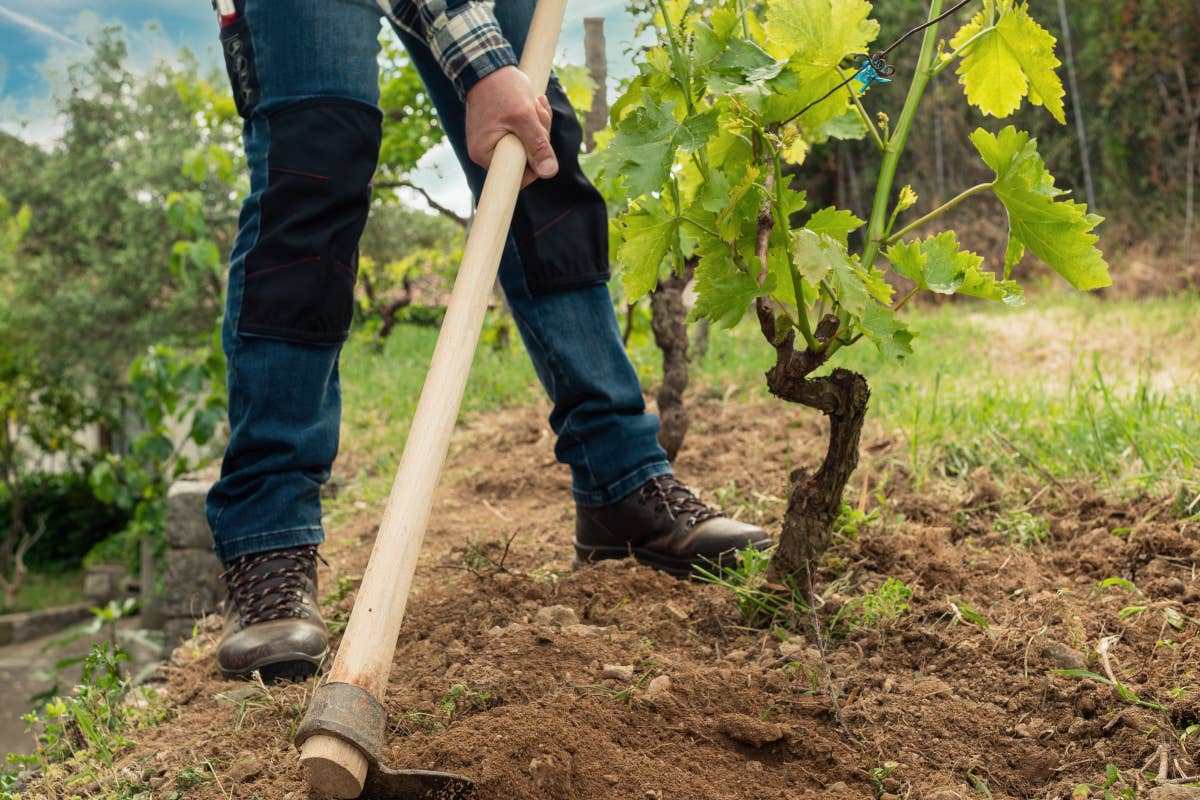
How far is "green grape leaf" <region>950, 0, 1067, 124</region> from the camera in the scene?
4.65 feet

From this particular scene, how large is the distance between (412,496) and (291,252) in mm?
778

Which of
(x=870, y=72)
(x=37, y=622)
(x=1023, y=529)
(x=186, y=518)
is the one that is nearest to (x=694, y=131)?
(x=870, y=72)

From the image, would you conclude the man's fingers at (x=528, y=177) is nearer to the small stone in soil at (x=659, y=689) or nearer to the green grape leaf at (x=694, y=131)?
the green grape leaf at (x=694, y=131)

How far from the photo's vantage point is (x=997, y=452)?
2441 millimetres

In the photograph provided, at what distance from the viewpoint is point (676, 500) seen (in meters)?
2.04

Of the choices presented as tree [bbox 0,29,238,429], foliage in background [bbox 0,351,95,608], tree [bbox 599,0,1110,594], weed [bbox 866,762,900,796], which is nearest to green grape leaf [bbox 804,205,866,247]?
tree [bbox 599,0,1110,594]

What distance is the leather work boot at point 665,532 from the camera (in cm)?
193

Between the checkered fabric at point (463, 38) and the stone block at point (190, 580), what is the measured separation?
125 inches

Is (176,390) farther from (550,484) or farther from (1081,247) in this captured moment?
(1081,247)

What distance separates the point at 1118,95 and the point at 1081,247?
10.9 metres

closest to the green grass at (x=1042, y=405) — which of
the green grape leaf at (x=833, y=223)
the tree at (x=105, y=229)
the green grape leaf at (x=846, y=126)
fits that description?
the green grape leaf at (x=833, y=223)

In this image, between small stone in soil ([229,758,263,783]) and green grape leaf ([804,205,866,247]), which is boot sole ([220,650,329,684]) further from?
green grape leaf ([804,205,866,247])

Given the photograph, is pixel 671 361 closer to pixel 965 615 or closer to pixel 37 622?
pixel 965 615

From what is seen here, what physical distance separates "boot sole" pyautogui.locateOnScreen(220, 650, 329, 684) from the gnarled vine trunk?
0.83m
